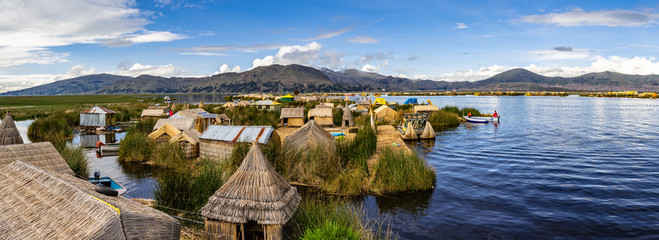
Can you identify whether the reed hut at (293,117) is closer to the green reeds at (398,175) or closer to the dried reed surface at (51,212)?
the green reeds at (398,175)

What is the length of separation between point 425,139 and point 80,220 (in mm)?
29257

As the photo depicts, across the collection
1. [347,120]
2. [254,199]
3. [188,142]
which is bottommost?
[347,120]

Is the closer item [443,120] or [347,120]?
[347,120]

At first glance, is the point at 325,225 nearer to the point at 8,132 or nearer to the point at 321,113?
the point at 8,132

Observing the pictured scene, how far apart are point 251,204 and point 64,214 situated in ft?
10.0

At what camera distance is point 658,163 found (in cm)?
2233

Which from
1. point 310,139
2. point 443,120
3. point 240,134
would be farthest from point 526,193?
point 443,120

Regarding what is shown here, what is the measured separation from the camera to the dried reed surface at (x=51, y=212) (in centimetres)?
487

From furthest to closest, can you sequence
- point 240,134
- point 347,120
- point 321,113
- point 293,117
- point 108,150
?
point 321,113, point 347,120, point 293,117, point 108,150, point 240,134

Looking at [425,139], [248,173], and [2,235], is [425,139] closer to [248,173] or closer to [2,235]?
[248,173]

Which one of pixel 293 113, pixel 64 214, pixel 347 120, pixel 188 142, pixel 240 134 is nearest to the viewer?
pixel 64 214

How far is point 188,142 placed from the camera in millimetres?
20781

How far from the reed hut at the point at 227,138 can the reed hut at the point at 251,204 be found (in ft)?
30.4

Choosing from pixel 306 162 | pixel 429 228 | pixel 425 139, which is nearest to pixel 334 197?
pixel 306 162
